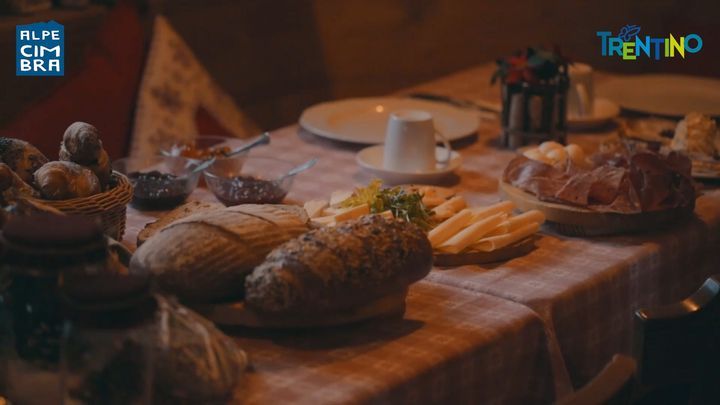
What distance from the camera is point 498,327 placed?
1468mm

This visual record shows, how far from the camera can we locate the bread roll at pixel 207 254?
4.44 ft

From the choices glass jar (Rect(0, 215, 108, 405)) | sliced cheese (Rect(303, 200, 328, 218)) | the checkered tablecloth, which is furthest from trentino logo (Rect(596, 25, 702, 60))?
glass jar (Rect(0, 215, 108, 405))

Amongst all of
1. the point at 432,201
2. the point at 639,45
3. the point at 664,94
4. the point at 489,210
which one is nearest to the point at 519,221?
the point at 489,210

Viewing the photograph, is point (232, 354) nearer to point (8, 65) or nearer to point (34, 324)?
point (34, 324)

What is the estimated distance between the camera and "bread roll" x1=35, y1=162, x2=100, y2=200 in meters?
1.51

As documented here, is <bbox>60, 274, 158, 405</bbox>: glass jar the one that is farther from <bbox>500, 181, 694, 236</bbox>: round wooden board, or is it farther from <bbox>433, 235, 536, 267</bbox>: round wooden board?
<bbox>500, 181, 694, 236</bbox>: round wooden board

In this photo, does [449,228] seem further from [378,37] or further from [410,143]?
[378,37]

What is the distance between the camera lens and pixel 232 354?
3.98ft

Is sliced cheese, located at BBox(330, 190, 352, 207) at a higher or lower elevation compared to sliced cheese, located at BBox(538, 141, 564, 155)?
lower

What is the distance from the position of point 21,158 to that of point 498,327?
0.70 m

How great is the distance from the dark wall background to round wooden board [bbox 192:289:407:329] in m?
2.30

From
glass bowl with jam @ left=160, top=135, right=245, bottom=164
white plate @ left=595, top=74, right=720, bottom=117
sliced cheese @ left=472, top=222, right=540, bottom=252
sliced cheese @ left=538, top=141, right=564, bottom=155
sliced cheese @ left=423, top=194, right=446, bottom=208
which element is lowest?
sliced cheese @ left=472, top=222, right=540, bottom=252

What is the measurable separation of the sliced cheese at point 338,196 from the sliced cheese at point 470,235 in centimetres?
26

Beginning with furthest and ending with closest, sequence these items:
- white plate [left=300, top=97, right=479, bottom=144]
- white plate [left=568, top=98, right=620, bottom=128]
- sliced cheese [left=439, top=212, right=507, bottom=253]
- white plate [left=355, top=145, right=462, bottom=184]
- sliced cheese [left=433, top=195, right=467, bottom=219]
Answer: white plate [left=568, top=98, right=620, bottom=128] < white plate [left=300, top=97, right=479, bottom=144] < white plate [left=355, top=145, right=462, bottom=184] < sliced cheese [left=433, top=195, right=467, bottom=219] < sliced cheese [left=439, top=212, right=507, bottom=253]
